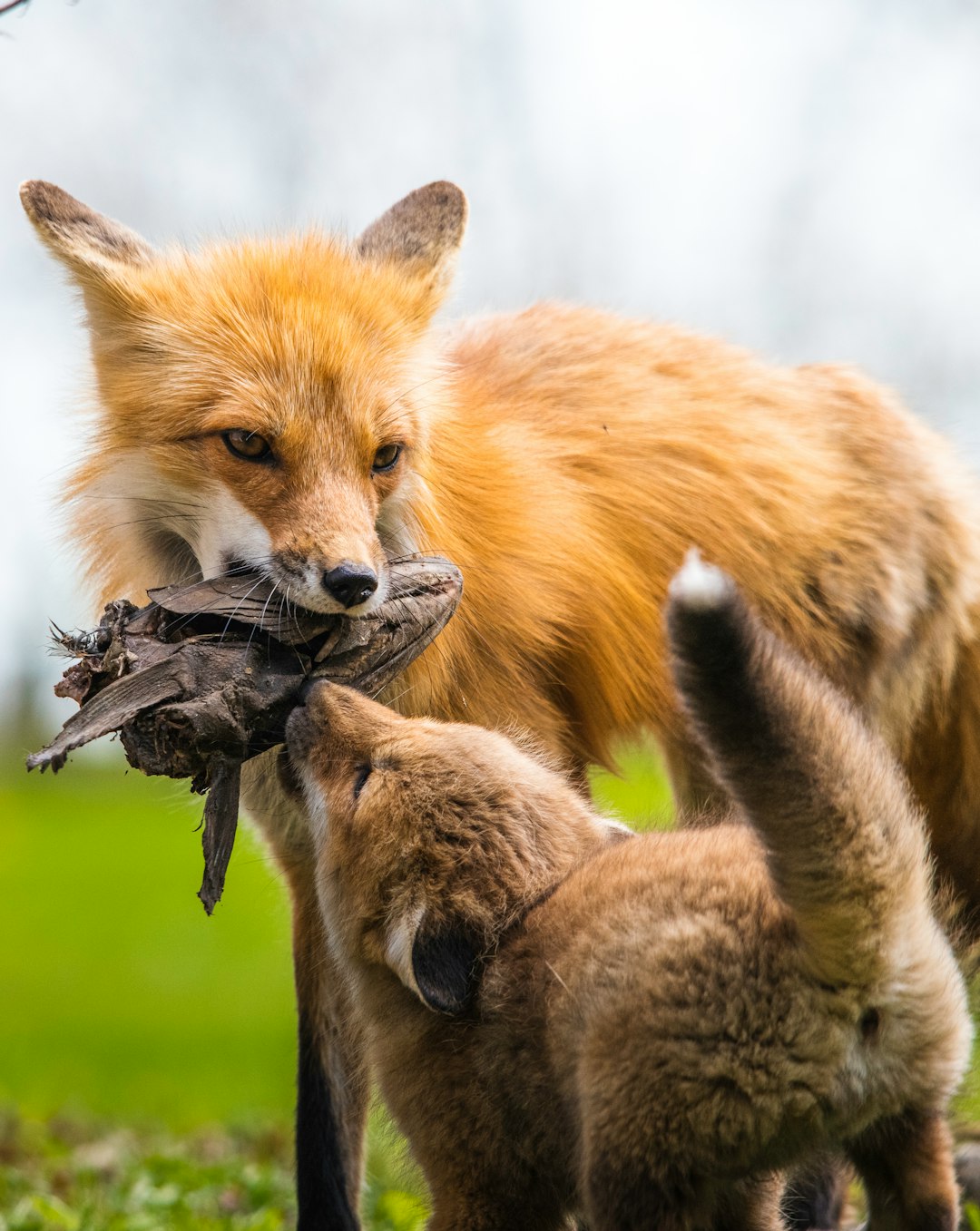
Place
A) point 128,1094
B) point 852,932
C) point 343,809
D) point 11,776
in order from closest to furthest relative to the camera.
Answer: point 852,932 → point 343,809 → point 128,1094 → point 11,776

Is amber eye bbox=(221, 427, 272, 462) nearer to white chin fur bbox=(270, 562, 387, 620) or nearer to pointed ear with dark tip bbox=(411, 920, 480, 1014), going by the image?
white chin fur bbox=(270, 562, 387, 620)

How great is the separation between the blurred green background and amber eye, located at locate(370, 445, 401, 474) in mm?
1758

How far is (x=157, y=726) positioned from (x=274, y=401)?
3.99 ft

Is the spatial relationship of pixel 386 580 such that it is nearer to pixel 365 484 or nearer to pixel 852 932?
pixel 365 484

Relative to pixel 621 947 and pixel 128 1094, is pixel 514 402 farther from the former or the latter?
pixel 128 1094

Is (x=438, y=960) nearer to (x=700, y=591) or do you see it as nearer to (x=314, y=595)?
(x=314, y=595)

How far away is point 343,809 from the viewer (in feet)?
13.5

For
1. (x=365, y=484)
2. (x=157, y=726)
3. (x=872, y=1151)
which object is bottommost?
(x=872, y=1151)

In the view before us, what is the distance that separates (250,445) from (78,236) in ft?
3.59

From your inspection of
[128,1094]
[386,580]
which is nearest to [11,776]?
[128,1094]

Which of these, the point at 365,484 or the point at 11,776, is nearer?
the point at 365,484

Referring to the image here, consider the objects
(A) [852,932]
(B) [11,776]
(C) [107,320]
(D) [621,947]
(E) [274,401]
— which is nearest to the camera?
(A) [852,932]

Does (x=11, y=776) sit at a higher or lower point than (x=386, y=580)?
lower

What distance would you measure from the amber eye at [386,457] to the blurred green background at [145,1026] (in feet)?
5.77
